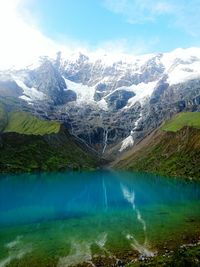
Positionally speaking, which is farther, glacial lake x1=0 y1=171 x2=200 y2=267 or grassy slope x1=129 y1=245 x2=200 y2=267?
glacial lake x1=0 y1=171 x2=200 y2=267

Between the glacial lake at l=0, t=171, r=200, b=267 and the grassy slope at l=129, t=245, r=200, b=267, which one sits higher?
the grassy slope at l=129, t=245, r=200, b=267

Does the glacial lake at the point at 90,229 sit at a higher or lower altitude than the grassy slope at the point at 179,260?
lower

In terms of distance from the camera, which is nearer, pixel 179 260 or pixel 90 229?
pixel 179 260

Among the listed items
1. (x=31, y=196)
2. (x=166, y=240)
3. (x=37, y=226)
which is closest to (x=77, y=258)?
(x=166, y=240)

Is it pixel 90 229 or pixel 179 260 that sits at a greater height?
pixel 179 260

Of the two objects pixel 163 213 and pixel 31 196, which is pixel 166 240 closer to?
pixel 163 213

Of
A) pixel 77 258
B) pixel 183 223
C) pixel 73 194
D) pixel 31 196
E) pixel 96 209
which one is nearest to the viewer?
pixel 77 258

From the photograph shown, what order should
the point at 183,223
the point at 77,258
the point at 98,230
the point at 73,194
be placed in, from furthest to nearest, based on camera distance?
the point at 73,194, the point at 183,223, the point at 98,230, the point at 77,258

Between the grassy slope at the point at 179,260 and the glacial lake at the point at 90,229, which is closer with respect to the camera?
the grassy slope at the point at 179,260
